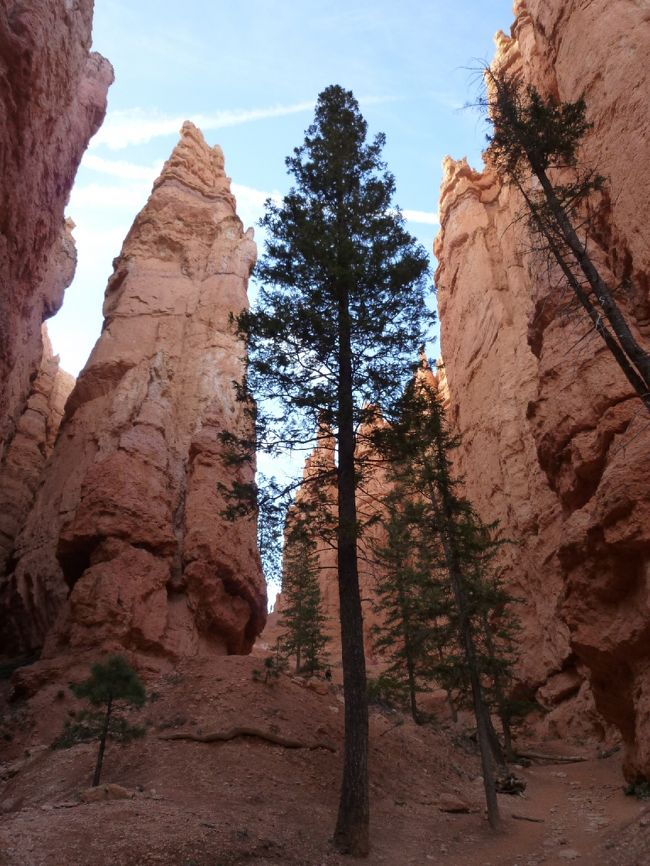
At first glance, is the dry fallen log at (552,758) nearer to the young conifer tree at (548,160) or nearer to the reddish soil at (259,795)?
the reddish soil at (259,795)

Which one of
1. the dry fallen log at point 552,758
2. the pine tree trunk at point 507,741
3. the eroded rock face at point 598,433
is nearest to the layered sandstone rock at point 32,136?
the eroded rock face at point 598,433

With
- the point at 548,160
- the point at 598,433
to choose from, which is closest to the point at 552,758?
the point at 598,433

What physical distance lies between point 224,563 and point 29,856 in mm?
17249

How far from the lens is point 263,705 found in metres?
15.2

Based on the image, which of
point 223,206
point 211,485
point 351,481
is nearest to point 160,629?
point 211,485

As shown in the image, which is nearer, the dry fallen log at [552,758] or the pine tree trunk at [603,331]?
the pine tree trunk at [603,331]

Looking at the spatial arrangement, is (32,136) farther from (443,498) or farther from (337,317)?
(443,498)

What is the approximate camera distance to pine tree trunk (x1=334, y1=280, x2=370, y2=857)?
31.7ft

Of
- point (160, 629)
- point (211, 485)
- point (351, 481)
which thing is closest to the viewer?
point (351, 481)

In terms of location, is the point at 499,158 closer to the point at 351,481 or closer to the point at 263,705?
the point at 351,481

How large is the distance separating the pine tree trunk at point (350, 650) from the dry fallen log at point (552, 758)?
14.7 m

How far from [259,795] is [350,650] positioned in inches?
135

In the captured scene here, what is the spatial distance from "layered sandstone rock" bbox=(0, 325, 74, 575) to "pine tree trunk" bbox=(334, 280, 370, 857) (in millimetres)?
22286

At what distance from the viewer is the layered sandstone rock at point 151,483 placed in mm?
21438
